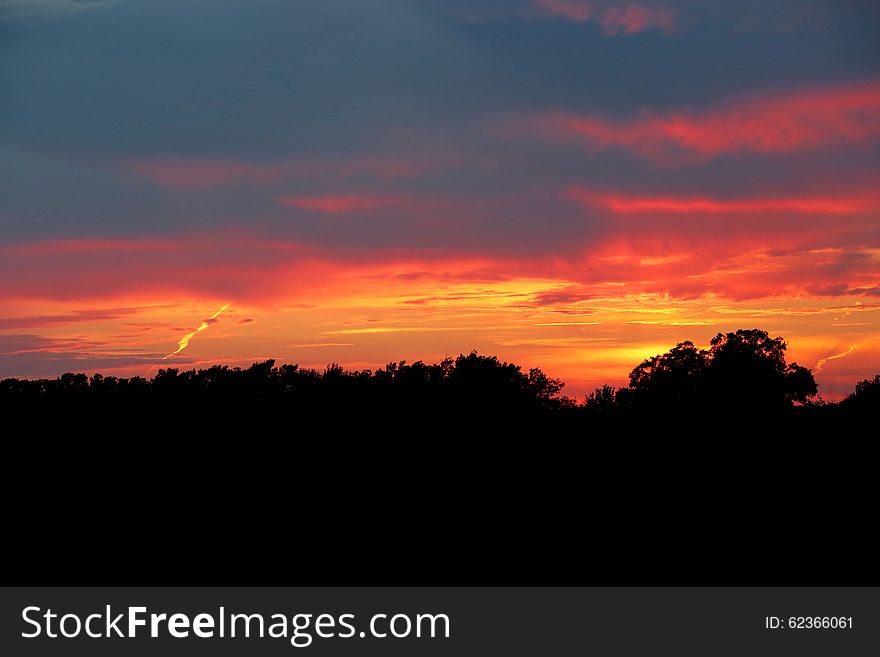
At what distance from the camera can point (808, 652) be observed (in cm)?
2895

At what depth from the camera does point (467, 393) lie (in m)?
81.9

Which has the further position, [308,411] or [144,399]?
[144,399]

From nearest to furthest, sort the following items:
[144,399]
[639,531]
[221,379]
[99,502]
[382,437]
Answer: [639,531] < [99,502] < [382,437] < [144,399] < [221,379]

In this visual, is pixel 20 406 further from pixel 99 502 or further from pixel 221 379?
pixel 99 502

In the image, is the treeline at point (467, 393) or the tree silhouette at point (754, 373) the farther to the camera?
the tree silhouette at point (754, 373)

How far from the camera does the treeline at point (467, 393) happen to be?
68000 millimetres

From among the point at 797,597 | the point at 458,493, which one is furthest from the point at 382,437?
the point at 797,597

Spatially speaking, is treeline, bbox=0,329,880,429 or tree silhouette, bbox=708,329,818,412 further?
tree silhouette, bbox=708,329,818,412

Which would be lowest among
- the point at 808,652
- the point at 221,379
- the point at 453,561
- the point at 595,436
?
the point at 808,652

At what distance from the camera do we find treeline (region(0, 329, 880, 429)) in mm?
68000

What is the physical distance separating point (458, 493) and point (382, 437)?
11.9 metres

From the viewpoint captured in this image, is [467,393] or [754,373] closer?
[467,393]

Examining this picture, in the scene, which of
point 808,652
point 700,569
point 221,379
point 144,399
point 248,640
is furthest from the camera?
point 221,379

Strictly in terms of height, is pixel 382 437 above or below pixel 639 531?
above
